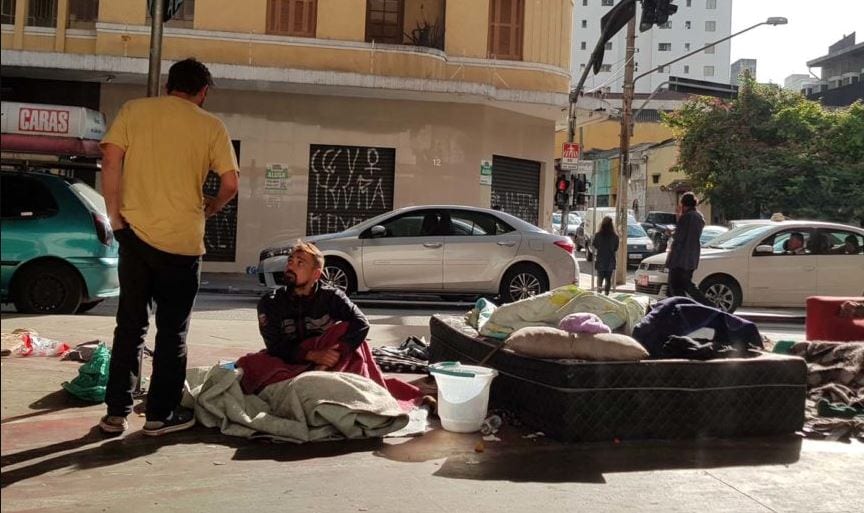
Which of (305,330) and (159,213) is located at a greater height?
(159,213)

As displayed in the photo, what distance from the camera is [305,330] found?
556cm

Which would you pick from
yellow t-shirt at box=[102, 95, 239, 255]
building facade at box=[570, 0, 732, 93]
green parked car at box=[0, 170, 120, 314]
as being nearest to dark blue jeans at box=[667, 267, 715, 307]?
green parked car at box=[0, 170, 120, 314]

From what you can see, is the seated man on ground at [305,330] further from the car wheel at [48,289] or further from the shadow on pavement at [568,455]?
the car wheel at [48,289]

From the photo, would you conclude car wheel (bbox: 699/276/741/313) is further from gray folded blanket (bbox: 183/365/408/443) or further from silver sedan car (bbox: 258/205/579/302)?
gray folded blanket (bbox: 183/365/408/443)

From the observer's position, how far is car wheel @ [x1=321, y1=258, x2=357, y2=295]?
13.9 metres

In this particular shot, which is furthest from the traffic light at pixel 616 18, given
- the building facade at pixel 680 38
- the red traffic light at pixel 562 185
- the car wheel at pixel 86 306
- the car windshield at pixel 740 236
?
the building facade at pixel 680 38

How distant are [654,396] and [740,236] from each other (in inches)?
475

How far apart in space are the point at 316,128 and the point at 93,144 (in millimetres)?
10875

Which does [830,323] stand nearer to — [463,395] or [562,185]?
[463,395]

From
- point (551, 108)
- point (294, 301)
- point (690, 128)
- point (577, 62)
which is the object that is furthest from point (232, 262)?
point (577, 62)

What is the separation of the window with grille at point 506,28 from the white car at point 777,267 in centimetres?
792

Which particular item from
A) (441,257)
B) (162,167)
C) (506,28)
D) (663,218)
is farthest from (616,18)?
(663,218)

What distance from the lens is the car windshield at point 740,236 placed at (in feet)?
52.5

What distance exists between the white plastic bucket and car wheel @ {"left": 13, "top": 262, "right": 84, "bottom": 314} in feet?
19.8
